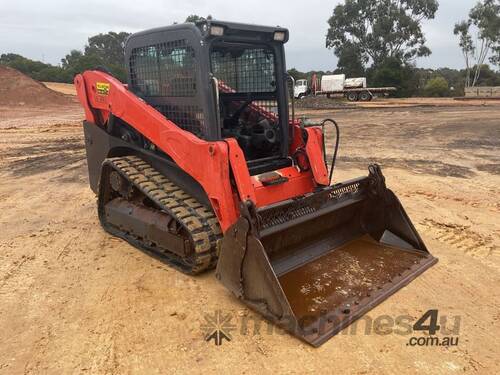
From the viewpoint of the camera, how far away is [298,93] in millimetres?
36969

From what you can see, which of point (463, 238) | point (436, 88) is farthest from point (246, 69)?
point (436, 88)

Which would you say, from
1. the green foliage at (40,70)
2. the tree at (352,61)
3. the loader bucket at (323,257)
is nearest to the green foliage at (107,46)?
the green foliage at (40,70)

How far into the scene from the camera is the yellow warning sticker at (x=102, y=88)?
5027 millimetres

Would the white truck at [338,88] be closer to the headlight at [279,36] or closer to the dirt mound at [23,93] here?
the dirt mound at [23,93]

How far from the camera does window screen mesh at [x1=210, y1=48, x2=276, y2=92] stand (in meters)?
4.68

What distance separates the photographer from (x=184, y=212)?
13.2 feet

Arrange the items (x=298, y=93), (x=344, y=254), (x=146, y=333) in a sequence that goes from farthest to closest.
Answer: (x=298, y=93) < (x=344, y=254) < (x=146, y=333)

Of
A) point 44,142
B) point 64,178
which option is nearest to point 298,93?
point 44,142

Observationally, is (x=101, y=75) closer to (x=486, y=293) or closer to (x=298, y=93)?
(x=486, y=293)

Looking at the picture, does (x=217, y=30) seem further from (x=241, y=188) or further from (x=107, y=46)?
(x=107, y=46)

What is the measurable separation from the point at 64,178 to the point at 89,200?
1.89 m

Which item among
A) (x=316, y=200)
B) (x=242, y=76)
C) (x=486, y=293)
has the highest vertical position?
(x=242, y=76)

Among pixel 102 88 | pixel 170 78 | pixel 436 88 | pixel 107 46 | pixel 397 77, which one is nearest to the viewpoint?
pixel 170 78

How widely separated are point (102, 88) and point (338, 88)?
118 ft
